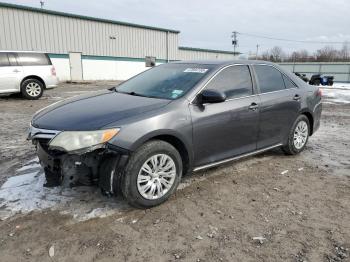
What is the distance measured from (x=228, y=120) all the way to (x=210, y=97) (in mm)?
504

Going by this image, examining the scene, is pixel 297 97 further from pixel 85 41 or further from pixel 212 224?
pixel 85 41

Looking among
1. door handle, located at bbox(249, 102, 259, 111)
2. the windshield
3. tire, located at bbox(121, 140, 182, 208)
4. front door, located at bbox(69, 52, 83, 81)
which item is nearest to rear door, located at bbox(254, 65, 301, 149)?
door handle, located at bbox(249, 102, 259, 111)

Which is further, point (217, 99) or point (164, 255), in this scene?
point (217, 99)

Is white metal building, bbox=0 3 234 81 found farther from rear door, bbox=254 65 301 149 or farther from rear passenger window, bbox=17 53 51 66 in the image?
rear door, bbox=254 65 301 149

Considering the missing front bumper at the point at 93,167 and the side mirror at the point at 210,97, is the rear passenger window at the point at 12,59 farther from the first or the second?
the side mirror at the point at 210,97

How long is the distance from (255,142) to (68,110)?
8.35ft

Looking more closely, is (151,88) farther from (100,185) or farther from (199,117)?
(100,185)

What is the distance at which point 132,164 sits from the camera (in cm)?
326

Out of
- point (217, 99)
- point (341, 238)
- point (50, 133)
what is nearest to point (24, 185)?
point (50, 133)

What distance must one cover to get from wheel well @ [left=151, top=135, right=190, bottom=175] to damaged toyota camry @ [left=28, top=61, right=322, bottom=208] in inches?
0.5

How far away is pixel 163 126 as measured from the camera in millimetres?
3455

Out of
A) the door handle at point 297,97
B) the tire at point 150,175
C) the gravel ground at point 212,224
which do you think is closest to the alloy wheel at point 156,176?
the tire at point 150,175

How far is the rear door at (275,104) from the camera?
4.68 metres

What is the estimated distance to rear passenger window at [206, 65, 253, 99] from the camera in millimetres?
4157
